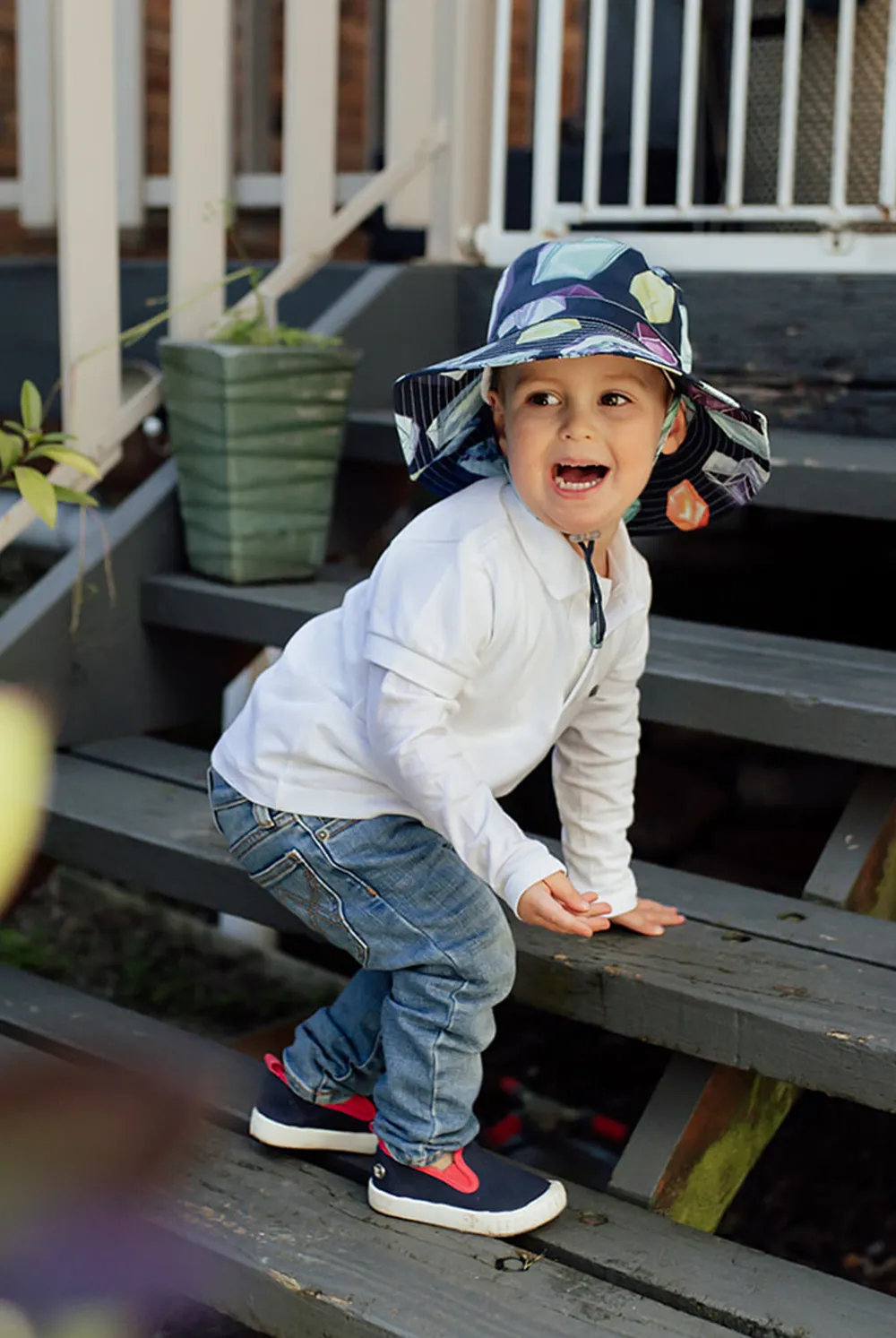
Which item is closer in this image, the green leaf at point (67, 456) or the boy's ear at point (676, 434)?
the boy's ear at point (676, 434)

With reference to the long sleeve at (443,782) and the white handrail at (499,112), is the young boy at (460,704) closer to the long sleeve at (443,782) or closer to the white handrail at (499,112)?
the long sleeve at (443,782)

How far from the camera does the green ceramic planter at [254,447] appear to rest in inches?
100

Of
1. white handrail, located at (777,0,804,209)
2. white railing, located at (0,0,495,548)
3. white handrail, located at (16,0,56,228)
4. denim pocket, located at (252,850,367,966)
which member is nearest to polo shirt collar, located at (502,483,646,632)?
denim pocket, located at (252,850,367,966)

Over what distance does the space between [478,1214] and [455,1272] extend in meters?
0.08

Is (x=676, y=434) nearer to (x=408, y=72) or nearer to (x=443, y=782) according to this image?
(x=443, y=782)

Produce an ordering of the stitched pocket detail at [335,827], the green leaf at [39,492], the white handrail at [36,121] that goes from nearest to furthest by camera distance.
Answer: the stitched pocket detail at [335,827] < the green leaf at [39,492] < the white handrail at [36,121]

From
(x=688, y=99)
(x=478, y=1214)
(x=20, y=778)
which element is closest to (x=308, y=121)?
(x=688, y=99)

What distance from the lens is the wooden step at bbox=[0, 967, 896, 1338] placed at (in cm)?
141

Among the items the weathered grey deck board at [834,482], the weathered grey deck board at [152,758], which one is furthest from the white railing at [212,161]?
the weathered grey deck board at [834,482]

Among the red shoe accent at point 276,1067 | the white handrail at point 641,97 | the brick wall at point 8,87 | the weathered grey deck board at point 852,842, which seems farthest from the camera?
the brick wall at point 8,87

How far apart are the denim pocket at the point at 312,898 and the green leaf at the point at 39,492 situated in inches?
30.6

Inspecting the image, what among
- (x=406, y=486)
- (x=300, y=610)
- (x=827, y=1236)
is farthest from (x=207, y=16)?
(x=827, y=1236)

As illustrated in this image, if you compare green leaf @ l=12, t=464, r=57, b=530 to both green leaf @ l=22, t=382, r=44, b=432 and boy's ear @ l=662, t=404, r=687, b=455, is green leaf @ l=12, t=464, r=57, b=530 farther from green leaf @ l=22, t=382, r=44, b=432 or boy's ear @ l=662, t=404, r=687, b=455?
boy's ear @ l=662, t=404, r=687, b=455

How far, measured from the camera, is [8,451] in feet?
7.64
